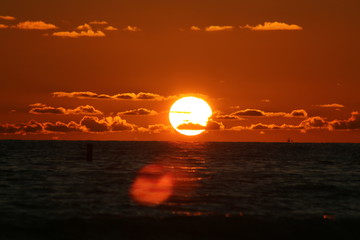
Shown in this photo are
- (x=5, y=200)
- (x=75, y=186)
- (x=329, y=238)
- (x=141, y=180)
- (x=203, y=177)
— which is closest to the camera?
(x=329, y=238)

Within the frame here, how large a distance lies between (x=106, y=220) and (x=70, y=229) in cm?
265

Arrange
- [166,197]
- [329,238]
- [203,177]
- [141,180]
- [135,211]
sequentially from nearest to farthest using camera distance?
1. [329,238]
2. [135,211]
3. [166,197]
4. [141,180]
5. [203,177]

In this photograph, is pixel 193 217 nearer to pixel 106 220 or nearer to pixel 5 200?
pixel 106 220

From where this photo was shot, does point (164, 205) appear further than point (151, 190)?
No

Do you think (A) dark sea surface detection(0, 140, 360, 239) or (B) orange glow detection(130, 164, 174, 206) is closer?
(A) dark sea surface detection(0, 140, 360, 239)

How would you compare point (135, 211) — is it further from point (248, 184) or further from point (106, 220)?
point (248, 184)

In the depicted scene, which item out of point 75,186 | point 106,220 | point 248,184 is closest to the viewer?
point 106,220

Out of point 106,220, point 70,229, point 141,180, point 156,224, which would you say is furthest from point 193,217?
point 141,180

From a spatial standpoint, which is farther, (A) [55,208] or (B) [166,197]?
(B) [166,197]

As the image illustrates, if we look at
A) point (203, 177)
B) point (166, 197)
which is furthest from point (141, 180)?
point (166, 197)

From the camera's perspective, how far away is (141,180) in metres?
56.0

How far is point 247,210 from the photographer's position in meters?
35.2

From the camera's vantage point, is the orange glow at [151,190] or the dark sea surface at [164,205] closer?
the dark sea surface at [164,205]

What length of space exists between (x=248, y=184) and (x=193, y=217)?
20771 mm
